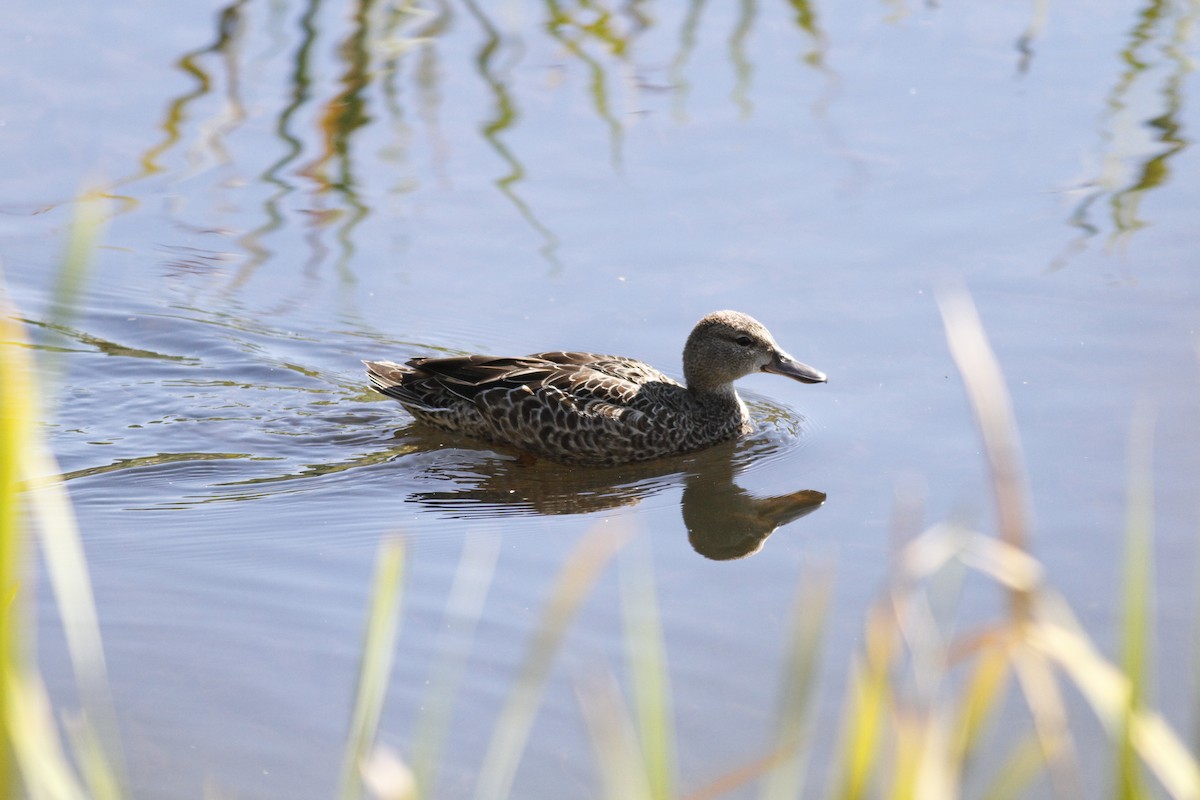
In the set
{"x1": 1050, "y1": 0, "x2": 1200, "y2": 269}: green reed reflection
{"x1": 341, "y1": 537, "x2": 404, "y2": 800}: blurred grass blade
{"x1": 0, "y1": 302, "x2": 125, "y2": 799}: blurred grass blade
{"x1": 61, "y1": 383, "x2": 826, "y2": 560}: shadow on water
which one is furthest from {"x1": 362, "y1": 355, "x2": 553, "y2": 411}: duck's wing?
{"x1": 341, "y1": 537, "x2": 404, "y2": 800}: blurred grass blade

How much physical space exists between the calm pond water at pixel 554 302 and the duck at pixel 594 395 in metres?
0.21

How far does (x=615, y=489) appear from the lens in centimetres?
707

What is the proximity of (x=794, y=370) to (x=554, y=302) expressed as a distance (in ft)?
5.20

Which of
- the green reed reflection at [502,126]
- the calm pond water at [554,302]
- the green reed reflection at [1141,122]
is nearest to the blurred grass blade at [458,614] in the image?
the calm pond water at [554,302]

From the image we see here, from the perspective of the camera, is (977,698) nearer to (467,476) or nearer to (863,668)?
(863,668)

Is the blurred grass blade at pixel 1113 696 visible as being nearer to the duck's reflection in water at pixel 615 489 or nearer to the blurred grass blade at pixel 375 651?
the blurred grass blade at pixel 375 651

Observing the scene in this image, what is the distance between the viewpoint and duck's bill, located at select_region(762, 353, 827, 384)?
24.4 ft

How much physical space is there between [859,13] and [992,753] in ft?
28.1

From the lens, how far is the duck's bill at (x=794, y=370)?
7430 mm

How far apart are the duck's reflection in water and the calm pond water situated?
3 centimetres

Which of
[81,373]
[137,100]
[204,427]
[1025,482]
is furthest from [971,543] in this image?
[137,100]

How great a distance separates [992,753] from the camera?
4484 millimetres

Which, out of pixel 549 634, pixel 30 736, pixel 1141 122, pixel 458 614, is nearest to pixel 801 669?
pixel 549 634

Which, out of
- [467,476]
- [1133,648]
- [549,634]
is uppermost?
[1133,648]
